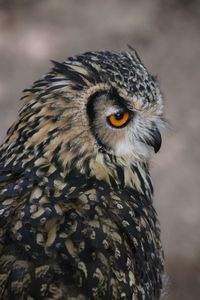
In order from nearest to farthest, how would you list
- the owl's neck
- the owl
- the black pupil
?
the owl
the black pupil
the owl's neck

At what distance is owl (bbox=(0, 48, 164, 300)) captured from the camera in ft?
9.86

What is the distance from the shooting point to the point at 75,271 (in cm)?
300

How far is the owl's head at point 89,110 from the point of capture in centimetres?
322

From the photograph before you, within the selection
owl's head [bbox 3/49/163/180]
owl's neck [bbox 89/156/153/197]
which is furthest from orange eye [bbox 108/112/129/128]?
owl's neck [bbox 89/156/153/197]

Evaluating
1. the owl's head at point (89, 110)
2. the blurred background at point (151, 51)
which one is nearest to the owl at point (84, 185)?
the owl's head at point (89, 110)

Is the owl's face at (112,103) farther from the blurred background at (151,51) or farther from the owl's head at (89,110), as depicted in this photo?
the blurred background at (151,51)

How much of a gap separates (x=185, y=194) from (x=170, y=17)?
1.94 meters

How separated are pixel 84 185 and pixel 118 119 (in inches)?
11.9

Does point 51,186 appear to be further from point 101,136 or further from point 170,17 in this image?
point 170,17

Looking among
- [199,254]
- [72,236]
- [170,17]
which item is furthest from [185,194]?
[72,236]

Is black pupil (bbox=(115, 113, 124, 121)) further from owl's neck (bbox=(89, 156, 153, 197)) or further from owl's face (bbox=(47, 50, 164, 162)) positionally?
owl's neck (bbox=(89, 156, 153, 197))

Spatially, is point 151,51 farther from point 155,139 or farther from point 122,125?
point 122,125

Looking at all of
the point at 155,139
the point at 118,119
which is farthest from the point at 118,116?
the point at 155,139

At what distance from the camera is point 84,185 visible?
3.30 m
